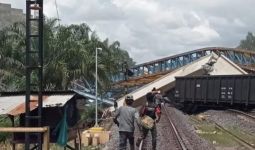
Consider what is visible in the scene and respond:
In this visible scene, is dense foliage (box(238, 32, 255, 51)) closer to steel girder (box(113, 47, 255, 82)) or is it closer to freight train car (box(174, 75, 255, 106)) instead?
steel girder (box(113, 47, 255, 82))

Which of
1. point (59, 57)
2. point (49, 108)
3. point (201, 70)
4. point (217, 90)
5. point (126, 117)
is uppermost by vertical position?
point (59, 57)

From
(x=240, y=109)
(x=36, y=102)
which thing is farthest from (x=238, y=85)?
(x=36, y=102)

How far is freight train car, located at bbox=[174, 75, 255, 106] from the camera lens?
3672 cm

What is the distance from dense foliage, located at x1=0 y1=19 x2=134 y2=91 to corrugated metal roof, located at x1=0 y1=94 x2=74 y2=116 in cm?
1614

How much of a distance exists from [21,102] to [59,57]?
19939mm

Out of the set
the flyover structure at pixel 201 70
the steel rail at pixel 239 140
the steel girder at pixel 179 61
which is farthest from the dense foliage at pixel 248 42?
A: the steel rail at pixel 239 140

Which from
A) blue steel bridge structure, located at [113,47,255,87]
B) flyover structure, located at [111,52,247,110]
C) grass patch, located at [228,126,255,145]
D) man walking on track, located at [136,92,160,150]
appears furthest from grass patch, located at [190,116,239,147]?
blue steel bridge structure, located at [113,47,255,87]

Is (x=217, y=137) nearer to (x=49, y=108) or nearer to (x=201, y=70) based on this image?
(x=49, y=108)

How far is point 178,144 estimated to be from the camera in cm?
1844

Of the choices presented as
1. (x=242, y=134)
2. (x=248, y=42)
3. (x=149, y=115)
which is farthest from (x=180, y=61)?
(x=248, y=42)

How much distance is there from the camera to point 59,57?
3142 centimetres

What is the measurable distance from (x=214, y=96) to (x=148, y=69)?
29966 millimetres

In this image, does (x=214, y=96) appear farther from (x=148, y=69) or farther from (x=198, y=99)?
(x=148, y=69)

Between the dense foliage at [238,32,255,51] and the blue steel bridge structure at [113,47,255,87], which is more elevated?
the dense foliage at [238,32,255,51]
